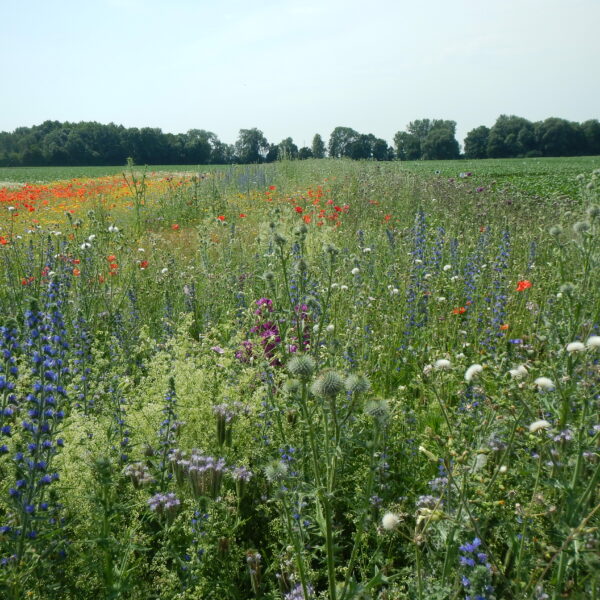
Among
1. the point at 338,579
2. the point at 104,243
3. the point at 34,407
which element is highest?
the point at 104,243

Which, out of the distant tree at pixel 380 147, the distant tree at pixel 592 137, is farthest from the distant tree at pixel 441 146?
the distant tree at pixel 592 137

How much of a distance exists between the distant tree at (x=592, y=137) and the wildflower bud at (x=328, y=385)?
250 feet

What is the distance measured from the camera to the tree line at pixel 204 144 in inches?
2399

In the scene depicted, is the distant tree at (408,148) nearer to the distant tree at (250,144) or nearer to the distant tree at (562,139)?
the distant tree at (562,139)

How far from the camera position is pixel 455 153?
68.8 metres

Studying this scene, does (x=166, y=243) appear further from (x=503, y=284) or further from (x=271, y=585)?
(x=271, y=585)

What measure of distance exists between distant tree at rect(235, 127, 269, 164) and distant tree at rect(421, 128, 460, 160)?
2730 centimetres

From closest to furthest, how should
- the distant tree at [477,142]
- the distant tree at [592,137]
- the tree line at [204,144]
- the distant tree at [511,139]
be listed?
the tree line at [204,144] < the distant tree at [592,137] < the distant tree at [511,139] < the distant tree at [477,142]

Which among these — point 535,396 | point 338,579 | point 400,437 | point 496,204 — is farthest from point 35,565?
point 496,204

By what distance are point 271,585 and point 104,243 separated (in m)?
4.49

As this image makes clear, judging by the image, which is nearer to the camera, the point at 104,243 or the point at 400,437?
the point at 400,437

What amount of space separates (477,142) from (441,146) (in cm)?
631

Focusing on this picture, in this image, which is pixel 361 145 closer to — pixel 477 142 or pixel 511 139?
pixel 477 142

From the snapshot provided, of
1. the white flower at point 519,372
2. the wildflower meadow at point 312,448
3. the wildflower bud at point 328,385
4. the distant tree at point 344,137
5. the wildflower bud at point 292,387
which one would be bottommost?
the wildflower meadow at point 312,448
